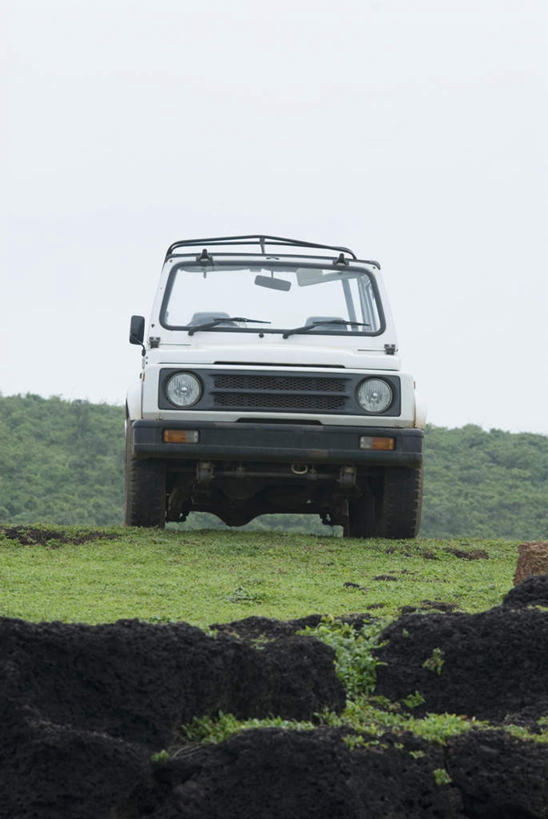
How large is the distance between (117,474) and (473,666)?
24819 millimetres

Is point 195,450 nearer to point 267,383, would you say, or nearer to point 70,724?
point 267,383

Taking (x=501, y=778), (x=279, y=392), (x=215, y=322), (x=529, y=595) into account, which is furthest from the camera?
(x=215, y=322)

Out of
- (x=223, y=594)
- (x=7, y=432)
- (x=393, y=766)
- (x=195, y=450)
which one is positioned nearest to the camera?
(x=393, y=766)

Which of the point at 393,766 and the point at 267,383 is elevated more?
the point at 267,383

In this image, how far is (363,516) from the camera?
10977 mm

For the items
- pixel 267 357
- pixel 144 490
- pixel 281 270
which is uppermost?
pixel 281 270

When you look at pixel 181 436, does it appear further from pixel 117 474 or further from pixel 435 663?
pixel 117 474

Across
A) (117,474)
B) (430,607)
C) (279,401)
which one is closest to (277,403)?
(279,401)

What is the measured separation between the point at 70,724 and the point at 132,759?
314mm

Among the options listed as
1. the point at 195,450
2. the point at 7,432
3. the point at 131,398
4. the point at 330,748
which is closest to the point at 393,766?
the point at 330,748

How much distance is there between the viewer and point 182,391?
31.4 feet

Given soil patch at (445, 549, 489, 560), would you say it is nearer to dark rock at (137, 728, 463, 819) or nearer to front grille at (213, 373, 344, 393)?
front grille at (213, 373, 344, 393)

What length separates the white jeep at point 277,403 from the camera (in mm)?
9516

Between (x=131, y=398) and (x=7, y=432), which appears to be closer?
(x=131, y=398)
